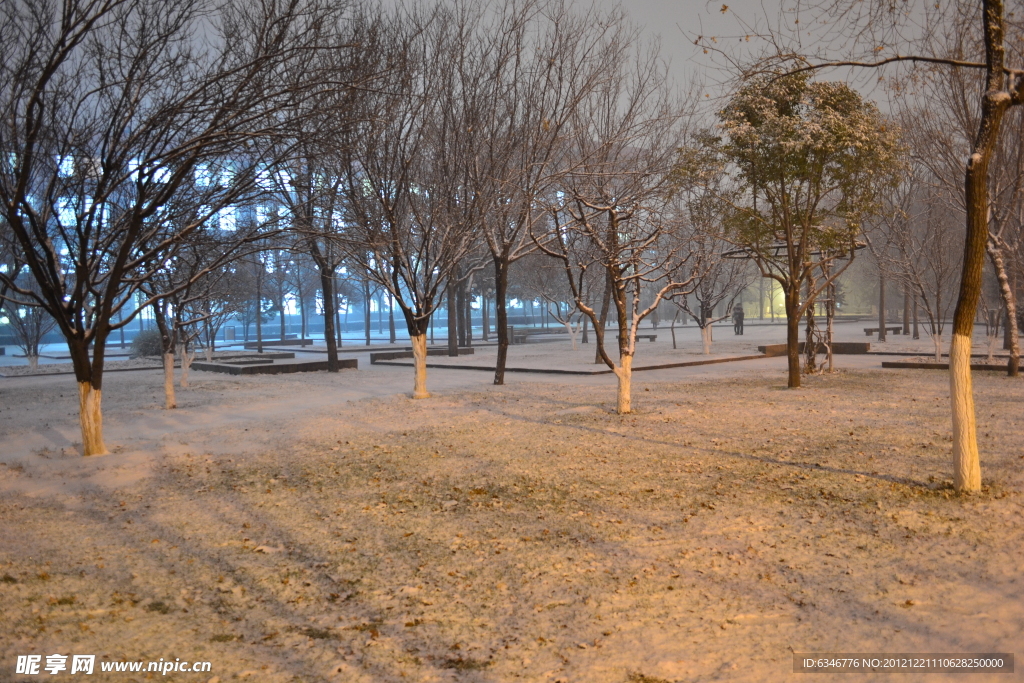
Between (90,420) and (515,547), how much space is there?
6.69m

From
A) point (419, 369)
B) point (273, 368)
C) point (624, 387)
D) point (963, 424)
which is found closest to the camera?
point (963, 424)

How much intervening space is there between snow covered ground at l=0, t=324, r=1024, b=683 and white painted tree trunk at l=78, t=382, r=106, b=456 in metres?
0.38

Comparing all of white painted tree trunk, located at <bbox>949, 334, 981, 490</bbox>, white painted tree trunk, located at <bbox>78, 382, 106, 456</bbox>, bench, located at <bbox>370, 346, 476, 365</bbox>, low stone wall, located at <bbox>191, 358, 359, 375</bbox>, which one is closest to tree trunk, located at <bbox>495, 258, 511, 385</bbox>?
low stone wall, located at <bbox>191, 358, 359, 375</bbox>

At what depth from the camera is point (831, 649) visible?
4.30 m

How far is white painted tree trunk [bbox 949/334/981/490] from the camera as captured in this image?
23.8ft

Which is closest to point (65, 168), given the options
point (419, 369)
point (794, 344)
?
point (419, 369)

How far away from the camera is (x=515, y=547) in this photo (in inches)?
246

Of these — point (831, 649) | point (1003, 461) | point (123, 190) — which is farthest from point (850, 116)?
point (123, 190)

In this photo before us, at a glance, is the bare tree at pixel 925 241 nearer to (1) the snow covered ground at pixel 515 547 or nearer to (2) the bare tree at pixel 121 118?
(1) the snow covered ground at pixel 515 547

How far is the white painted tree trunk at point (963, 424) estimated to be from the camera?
7266mm

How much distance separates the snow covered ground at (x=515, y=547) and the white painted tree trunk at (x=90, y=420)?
1.24 feet

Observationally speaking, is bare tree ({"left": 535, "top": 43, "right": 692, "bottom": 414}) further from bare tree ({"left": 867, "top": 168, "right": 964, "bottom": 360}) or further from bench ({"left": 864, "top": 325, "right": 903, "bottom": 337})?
bench ({"left": 864, "top": 325, "right": 903, "bottom": 337})

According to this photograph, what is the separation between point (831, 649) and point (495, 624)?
75.2 inches

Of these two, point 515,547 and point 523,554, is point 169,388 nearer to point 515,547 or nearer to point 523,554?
point 515,547
